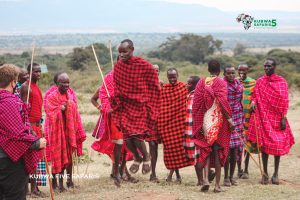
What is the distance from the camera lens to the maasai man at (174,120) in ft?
32.0

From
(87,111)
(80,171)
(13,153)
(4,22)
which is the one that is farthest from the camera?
(4,22)

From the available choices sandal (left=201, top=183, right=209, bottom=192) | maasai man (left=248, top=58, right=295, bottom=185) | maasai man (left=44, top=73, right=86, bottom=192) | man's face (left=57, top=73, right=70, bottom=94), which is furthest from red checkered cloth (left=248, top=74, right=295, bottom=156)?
man's face (left=57, top=73, right=70, bottom=94)

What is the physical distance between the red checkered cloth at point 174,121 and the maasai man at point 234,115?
0.68 meters

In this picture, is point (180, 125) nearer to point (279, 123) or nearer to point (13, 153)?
point (279, 123)

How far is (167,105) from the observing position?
→ 9812 millimetres

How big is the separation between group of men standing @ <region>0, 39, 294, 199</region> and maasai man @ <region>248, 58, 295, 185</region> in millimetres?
16

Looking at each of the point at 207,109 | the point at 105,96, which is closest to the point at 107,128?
the point at 105,96

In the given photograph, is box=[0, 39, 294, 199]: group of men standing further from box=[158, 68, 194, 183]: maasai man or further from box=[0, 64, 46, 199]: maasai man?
box=[0, 64, 46, 199]: maasai man

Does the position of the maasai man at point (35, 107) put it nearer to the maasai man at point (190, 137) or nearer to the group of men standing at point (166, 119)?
the group of men standing at point (166, 119)

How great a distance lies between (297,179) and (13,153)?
5689 mm

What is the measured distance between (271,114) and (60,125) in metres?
3.35

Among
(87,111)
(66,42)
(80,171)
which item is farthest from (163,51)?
(66,42)

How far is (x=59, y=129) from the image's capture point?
9.11m

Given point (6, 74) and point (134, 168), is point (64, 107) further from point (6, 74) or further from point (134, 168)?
point (6, 74)
